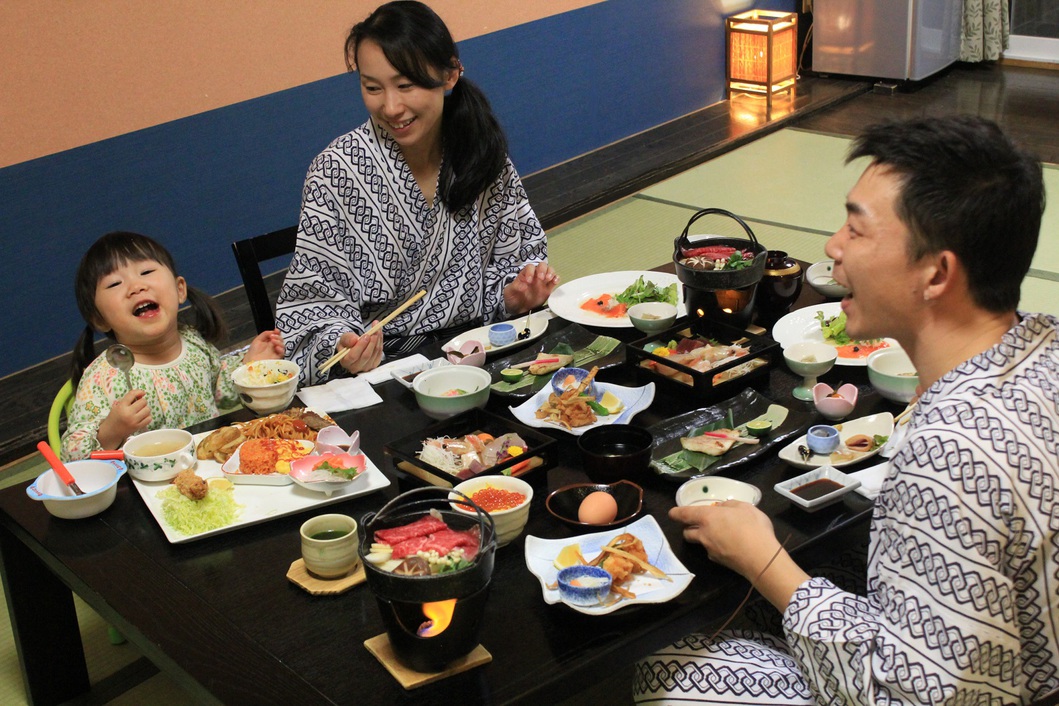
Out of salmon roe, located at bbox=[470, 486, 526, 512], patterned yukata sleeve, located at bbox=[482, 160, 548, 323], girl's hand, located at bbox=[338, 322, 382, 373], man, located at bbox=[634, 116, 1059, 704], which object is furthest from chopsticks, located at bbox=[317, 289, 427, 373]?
man, located at bbox=[634, 116, 1059, 704]

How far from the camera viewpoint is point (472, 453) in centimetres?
186

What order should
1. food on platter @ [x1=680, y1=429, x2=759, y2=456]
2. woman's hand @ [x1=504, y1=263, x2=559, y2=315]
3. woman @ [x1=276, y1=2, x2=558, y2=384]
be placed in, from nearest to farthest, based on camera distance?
food on platter @ [x1=680, y1=429, x2=759, y2=456] < woman @ [x1=276, y1=2, x2=558, y2=384] < woman's hand @ [x1=504, y1=263, x2=559, y2=315]

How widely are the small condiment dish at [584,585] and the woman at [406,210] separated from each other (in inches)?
44.8

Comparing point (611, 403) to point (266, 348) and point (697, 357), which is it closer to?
point (697, 357)

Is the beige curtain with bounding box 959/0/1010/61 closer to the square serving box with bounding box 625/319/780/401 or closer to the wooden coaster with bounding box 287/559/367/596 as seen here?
the square serving box with bounding box 625/319/780/401

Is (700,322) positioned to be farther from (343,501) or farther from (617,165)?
(617,165)

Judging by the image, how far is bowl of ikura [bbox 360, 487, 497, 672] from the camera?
4.38 feet

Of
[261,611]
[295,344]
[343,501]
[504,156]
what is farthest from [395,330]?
[261,611]

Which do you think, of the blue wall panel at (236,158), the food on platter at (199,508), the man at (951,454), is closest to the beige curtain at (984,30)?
the blue wall panel at (236,158)

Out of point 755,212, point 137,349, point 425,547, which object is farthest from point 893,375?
point 755,212

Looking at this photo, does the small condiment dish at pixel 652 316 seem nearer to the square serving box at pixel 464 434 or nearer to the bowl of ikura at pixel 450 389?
the bowl of ikura at pixel 450 389

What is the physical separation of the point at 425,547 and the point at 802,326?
48.7 inches

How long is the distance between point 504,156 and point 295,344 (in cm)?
69

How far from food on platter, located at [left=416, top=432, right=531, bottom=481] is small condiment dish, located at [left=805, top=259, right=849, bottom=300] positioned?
993mm
